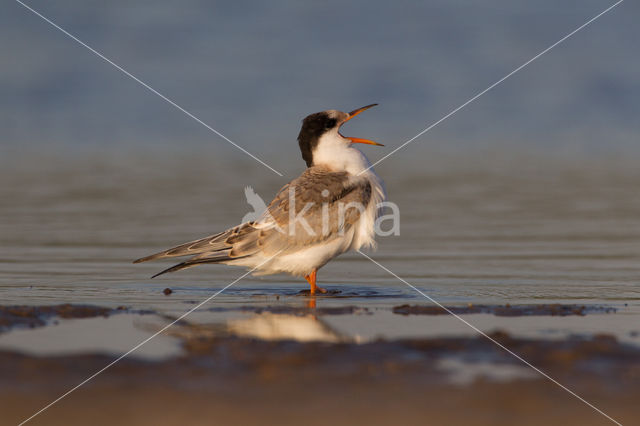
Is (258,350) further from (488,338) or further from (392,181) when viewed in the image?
(392,181)

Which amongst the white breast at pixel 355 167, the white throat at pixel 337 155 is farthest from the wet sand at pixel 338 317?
the white throat at pixel 337 155

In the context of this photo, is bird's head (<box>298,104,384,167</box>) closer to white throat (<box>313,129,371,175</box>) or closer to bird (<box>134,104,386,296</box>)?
white throat (<box>313,129,371,175</box>)

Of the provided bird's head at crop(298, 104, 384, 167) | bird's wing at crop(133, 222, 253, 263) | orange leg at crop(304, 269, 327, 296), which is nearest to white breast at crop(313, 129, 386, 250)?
bird's head at crop(298, 104, 384, 167)

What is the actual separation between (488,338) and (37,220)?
6.20m

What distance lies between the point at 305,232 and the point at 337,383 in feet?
A: 9.54

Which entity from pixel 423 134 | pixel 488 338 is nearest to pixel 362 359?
pixel 488 338

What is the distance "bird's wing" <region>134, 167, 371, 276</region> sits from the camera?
6.89 meters

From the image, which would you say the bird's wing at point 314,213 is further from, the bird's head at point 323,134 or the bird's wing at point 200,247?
the bird's head at point 323,134

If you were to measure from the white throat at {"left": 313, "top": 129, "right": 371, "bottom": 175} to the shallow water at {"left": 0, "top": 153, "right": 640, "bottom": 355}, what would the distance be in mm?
865

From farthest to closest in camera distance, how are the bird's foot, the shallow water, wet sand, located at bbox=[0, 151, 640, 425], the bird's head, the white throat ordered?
the bird's head → the white throat → the bird's foot → the shallow water → wet sand, located at bbox=[0, 151, 640, 425]

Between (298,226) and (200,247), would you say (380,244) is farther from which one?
(200,247)

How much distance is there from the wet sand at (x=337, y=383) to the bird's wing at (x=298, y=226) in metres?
2.12

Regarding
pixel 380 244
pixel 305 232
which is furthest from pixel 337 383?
pixel 380 244

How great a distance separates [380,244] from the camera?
8766 mm
